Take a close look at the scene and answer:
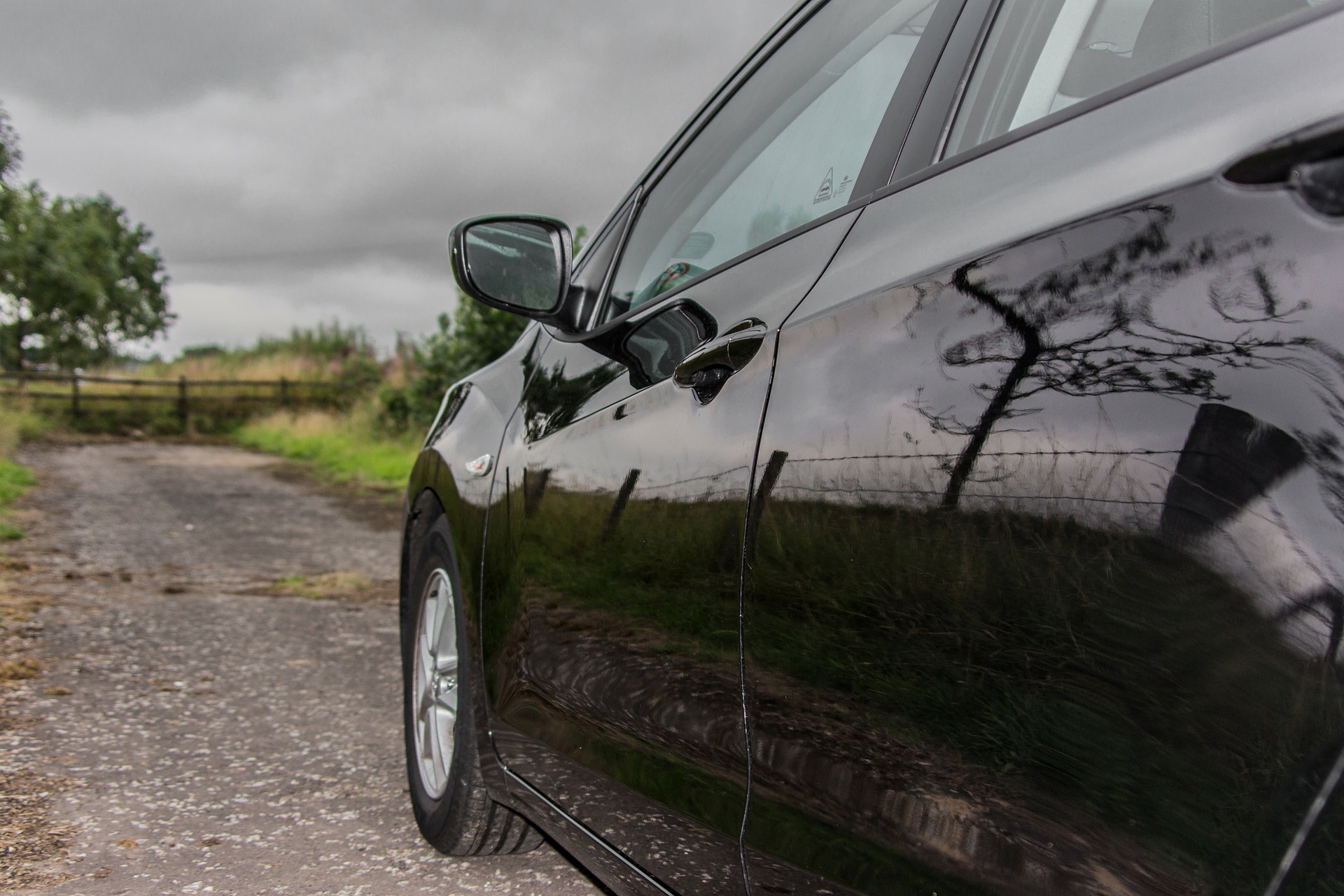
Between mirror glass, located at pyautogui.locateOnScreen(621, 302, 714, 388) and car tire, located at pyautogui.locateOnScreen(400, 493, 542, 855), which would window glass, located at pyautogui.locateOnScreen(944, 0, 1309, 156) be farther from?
car tire, located at pyautogui.locateOnScreen(400, 493, 542, 855)

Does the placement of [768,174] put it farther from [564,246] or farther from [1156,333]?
[1156,333]

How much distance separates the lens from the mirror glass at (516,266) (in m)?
2.25

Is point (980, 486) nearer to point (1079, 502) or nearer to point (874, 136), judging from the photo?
point (1079, 502)

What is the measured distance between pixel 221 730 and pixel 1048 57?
11.6 feet

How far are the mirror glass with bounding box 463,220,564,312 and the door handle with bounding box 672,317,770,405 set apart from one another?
83 centimetres

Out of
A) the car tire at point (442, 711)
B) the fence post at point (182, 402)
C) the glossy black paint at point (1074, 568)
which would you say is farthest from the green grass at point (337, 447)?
the glossy black paint at point (1074, 568)

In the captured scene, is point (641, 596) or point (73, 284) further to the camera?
point (73, 284)

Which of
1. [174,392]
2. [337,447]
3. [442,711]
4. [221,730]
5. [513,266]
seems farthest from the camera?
[174,392]

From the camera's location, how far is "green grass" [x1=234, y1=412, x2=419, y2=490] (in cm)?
1434

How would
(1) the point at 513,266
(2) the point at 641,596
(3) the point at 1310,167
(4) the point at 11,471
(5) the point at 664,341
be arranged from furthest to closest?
1. (4) the point at 11,471
2. (1) the point at 513,266
3. (5) the point at 664,341
4. (2) the point at 641,596
5. (3) the point at 1310,167

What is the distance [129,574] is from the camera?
21.7 feet

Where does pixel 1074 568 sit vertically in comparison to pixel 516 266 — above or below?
below

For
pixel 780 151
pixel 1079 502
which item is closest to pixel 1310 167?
pixel 1079 502

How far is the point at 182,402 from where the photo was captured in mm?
27703
